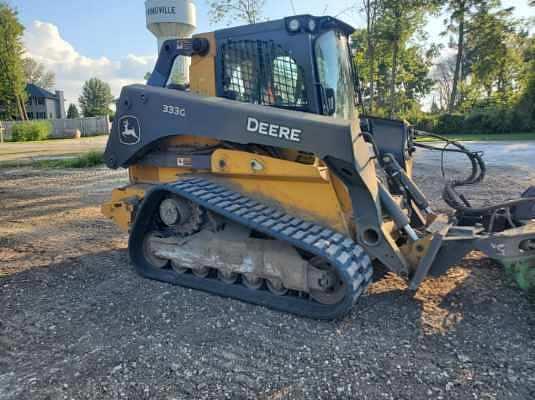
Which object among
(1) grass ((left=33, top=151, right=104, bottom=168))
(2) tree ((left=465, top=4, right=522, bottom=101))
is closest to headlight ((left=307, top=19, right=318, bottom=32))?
(1) grass ((left=33, top=151, right=104, bottom=168))

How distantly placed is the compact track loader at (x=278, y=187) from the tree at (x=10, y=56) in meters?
44.1

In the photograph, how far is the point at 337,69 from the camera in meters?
4.04

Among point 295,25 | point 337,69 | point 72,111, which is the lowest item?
point 337,69

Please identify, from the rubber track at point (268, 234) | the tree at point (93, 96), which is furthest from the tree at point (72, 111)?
the rubber track at point (268, 234)

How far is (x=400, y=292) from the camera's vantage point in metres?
3.50

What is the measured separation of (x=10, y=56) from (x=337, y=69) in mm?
45534

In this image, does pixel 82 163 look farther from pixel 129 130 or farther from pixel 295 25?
pixel 295 25

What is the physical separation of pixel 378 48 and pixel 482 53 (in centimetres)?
1157

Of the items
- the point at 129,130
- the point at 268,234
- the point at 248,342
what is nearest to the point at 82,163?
the point at 129,130

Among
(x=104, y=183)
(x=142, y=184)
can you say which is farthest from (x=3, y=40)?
(x=142, y=184)

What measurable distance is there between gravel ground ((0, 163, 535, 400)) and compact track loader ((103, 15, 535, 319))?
0.28 metres

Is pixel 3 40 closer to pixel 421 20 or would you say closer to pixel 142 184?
pixel 421 20

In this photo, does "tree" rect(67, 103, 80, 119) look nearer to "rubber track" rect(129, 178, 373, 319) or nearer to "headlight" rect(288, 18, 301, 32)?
"rubber track" rect(129, 178, 373, 319)

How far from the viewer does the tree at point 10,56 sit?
3947 centimetres
